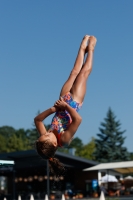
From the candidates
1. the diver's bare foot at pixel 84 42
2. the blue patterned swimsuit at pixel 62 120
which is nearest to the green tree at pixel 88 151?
the diver's bare foot at pixel 84 42

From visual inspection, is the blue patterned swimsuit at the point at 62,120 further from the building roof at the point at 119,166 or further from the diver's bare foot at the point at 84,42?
the building roof at the point at 119,166

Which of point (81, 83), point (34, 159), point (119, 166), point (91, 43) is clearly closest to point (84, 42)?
point (91, 43)

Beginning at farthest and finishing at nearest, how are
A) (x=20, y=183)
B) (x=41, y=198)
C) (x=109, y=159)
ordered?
(x=109, y=159) < (x=20, y=183) < (x=41, y=198)

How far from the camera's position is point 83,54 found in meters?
8.19

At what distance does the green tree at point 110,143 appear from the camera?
56.2 meters

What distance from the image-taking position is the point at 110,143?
57812 mm

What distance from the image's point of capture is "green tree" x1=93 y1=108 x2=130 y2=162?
56156mm

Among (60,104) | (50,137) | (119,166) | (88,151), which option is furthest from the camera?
(88,151)

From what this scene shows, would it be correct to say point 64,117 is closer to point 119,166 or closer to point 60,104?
point 60,104

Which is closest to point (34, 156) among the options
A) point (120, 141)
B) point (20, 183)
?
point (20, 183)

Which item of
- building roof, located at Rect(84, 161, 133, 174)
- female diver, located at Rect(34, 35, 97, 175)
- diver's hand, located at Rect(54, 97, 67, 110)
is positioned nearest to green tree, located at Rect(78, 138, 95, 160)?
building roof, located at Rect(84, 161, 133, 174)

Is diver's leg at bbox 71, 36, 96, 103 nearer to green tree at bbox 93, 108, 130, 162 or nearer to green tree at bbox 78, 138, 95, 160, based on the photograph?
green tree at bbox 93, 108, 130, 162

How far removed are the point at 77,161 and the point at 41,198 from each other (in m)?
5.28

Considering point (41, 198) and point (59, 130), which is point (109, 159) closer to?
point (41, 198)
